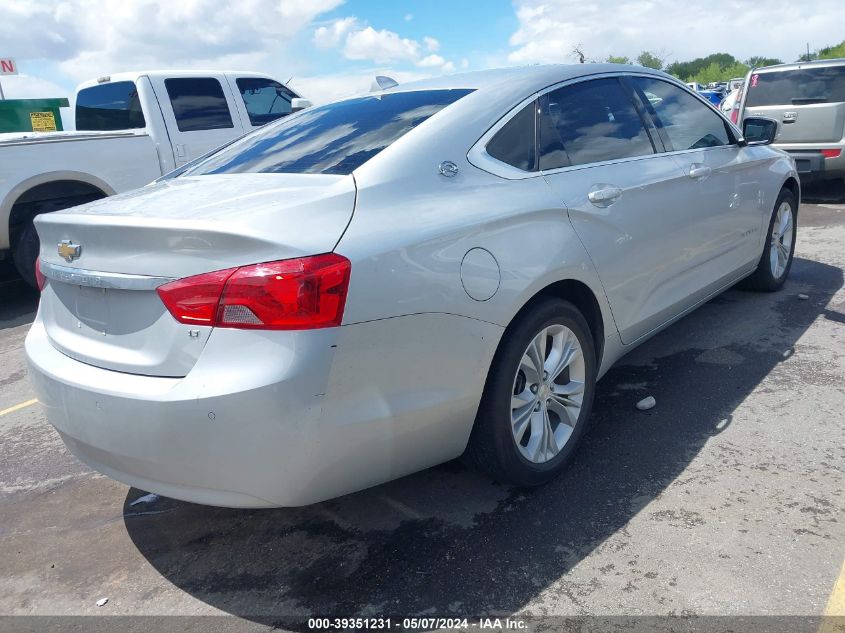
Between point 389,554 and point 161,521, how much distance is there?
1.06 m

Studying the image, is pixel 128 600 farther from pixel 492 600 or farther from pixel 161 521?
pixel 492 600

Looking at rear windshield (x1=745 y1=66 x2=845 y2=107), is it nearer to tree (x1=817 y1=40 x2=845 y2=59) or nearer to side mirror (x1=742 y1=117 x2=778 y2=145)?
side mirror (x1=742 y1=117 x2=778 y2=145)

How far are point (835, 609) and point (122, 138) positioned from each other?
7.05m

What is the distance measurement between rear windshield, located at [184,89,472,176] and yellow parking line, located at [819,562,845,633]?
82.6 inches

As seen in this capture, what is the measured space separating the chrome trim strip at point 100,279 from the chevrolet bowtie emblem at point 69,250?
0.04m

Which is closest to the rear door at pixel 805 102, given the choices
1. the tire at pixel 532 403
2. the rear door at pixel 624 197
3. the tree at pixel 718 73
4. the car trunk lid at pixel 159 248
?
the rear door at pixel 624 197

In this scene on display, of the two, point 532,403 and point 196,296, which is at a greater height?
point 196,296

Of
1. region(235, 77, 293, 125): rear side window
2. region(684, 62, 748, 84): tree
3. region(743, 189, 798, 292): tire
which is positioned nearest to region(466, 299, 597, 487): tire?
region(743, 189, 798, 292): tire

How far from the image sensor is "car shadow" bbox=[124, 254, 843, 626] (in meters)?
2.39

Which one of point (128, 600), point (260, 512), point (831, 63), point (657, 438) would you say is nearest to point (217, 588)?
point (128, 600)

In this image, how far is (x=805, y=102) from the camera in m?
8.97

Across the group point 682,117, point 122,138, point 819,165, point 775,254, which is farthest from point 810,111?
point 122,138

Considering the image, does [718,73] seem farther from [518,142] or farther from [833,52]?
[518,142]

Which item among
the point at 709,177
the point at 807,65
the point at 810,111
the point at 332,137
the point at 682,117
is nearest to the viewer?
the point at 332,137
